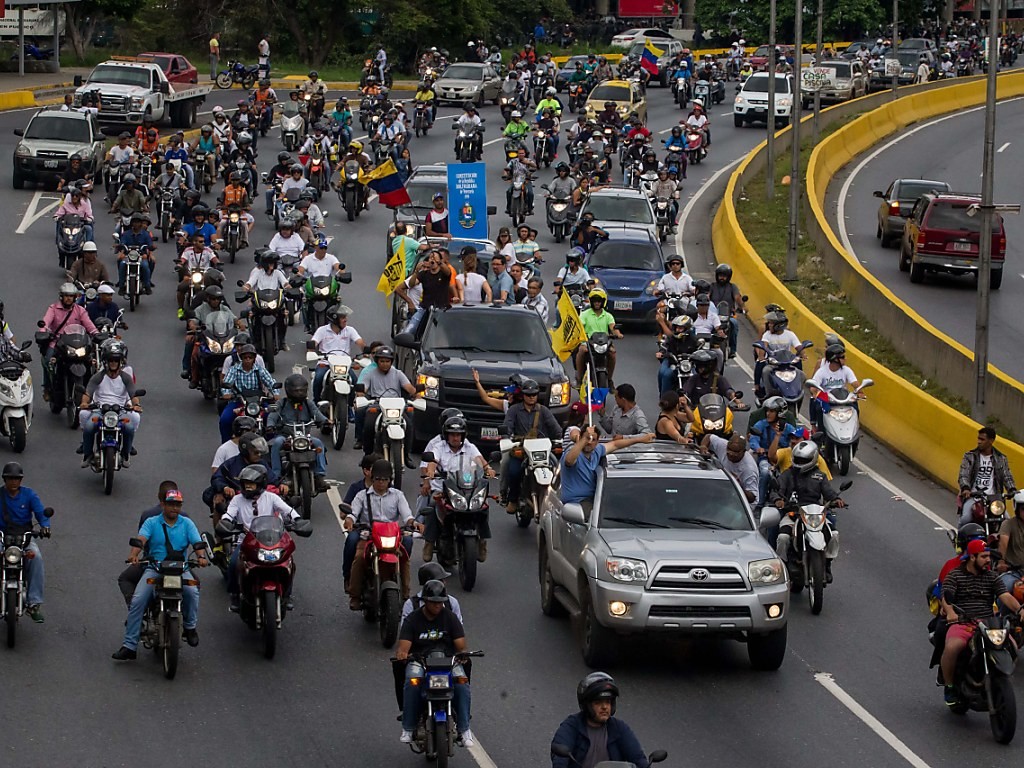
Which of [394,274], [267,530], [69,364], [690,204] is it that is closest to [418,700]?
[267,530]

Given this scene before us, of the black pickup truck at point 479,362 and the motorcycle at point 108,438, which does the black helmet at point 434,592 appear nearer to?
the motorcycle at point 108,438

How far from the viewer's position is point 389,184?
31.1 metres

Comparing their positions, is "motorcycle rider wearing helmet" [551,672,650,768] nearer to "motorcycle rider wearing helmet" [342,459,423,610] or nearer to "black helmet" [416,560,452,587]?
"black helmet" [416,560,452,587]

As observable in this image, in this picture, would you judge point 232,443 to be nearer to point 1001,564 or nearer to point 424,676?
point 424,676

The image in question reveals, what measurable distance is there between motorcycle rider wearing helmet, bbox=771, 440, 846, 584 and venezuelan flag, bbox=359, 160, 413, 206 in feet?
49.3

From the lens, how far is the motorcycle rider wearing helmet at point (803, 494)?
55.6 feet

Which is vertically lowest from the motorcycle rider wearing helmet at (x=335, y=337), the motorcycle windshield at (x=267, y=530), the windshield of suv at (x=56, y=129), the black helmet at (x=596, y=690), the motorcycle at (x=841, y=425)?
the motorcycle at (x=841, y=425)

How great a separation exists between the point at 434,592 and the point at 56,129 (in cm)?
3073

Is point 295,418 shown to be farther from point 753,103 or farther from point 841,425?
point 753,103

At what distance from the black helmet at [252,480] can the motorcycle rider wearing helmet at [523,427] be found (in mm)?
3980

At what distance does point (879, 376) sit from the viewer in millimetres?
25203

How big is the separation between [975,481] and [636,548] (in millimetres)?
4912

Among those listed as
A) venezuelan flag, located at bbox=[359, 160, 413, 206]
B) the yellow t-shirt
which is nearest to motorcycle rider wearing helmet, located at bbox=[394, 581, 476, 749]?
the yellow t-shirt

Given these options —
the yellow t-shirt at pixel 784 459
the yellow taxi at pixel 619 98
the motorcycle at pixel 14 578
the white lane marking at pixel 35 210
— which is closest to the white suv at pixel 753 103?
the yellow taxi at pixel 619 98
